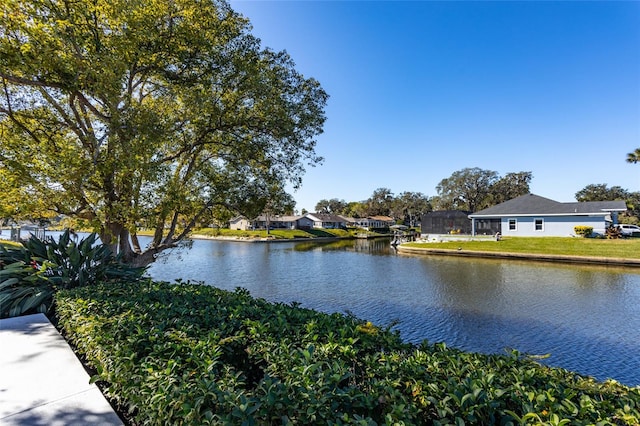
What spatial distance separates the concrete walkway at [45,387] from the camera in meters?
2.50

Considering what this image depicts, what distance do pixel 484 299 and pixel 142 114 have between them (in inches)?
516

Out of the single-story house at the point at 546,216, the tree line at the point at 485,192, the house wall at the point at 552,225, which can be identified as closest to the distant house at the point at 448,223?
the single-story house at the point at 546,216

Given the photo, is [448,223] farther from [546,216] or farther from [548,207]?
[546,216]

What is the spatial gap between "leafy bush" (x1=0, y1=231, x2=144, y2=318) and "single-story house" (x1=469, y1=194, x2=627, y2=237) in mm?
32794

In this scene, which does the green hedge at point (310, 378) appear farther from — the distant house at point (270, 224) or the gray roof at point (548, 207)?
the distant house at point (270, 224)

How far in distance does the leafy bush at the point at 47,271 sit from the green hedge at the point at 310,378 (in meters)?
2.94

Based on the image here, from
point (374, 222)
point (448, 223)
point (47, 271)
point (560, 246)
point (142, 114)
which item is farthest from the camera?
point (374, 222)

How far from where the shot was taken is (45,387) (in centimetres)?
296

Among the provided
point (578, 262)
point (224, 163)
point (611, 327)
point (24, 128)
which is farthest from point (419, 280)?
point (24, 128)

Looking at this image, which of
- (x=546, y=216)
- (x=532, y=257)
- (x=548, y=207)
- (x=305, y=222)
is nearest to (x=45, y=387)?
(x=532, y=257)

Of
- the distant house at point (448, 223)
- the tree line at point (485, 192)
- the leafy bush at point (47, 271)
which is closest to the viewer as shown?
the leafy bush at point (47, 271)

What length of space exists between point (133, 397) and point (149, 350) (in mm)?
494

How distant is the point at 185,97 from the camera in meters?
8.22

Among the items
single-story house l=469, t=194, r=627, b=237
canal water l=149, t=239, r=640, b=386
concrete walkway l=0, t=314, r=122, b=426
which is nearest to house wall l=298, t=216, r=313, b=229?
single-story house l=469, t=194, r=627, b=237
